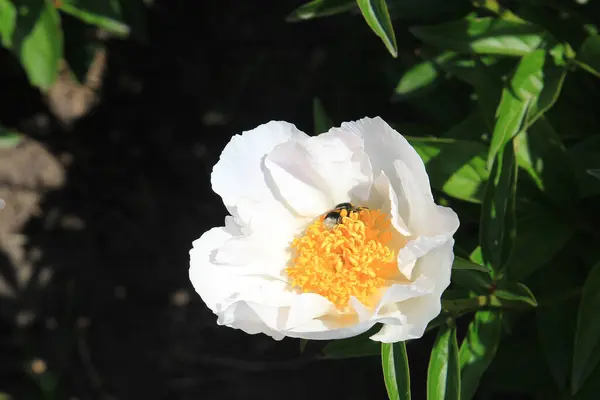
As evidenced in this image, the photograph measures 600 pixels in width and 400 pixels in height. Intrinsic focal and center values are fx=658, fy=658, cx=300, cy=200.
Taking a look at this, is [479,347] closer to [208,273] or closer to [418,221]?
[418,221]

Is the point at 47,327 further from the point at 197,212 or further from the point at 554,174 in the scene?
the point at 554,174

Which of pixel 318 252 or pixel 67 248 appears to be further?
pixel 67 248

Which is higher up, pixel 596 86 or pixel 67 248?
pixel 596 86

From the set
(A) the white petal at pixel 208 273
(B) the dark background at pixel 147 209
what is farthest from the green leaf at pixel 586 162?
(B) the dark background at pixel 147 209

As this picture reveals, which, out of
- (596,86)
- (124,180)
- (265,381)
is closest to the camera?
(596,86)

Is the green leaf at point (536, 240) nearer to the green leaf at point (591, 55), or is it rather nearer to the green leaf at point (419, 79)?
the green leaf at point (591, 55)

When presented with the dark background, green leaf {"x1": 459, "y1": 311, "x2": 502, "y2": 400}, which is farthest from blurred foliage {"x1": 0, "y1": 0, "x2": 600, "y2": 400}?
the dark background

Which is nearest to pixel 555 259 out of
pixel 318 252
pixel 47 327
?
pixel 318 252
